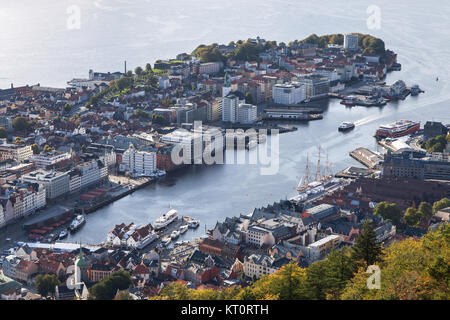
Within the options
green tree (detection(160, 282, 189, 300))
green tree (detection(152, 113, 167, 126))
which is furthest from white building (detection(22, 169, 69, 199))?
green tree (detection(160, 282, 189, 300))

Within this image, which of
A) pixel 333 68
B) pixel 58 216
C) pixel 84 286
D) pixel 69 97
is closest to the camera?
pixel 84 286

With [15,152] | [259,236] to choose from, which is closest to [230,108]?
[15,152]

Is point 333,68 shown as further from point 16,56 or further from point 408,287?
point 408,287

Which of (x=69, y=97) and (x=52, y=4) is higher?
(x=52, y=4)

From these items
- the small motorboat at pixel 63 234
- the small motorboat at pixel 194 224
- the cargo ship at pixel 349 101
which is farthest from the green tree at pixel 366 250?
the cargo ship at pixel 349 101

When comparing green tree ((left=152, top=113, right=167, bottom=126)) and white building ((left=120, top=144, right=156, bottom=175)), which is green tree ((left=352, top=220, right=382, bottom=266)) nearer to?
white building ((left=120, top=144, right=156, bottom=175))

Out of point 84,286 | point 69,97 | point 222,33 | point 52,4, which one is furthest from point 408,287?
point 52,4
